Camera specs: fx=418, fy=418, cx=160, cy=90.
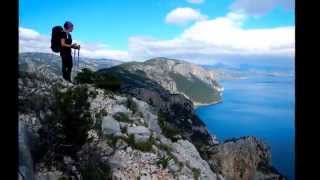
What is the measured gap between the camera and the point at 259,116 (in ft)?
261

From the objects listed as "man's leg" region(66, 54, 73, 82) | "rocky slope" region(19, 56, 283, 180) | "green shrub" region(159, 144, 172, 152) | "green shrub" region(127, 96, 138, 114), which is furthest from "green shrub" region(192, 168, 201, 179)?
"man's leg" region(66, 54, 73, 82)

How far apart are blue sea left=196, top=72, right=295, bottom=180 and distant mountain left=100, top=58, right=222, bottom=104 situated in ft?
14.0

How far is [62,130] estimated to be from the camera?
27.3 feet

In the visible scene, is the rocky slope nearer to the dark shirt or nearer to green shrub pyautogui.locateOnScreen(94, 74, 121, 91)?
green shrub pyautogui.locateOnScreen(94, 74, 121, 91)

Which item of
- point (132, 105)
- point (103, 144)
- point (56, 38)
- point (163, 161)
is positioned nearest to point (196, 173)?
point (163, 161)

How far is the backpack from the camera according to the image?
28.3ft

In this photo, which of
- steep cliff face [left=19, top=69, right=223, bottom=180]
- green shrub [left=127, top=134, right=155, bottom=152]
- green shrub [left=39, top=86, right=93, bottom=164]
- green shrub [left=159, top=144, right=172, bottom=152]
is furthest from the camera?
green shrub [left=159, top=144, right=172, bottom=152]

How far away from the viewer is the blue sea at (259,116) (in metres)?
52.5

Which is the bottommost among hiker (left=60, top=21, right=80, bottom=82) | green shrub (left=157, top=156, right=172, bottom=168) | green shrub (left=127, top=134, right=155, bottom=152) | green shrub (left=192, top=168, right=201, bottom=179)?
green shrub (left=192, top=168, right=201, bottom=179)

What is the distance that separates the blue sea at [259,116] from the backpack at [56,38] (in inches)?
1359

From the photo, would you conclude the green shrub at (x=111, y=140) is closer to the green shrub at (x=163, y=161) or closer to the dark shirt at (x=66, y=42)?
the green shrub at (x=163, y=161)
